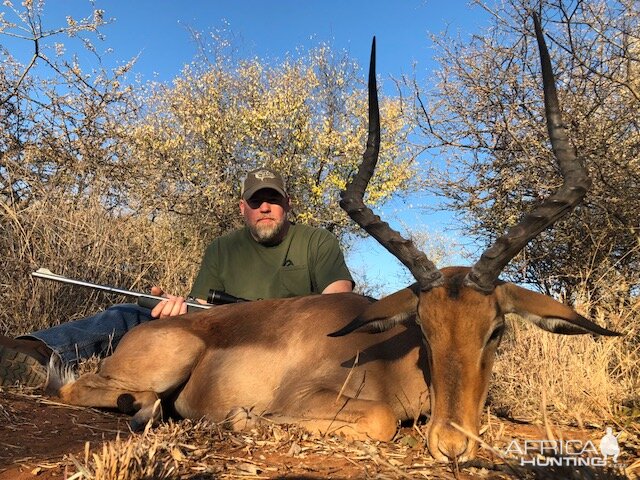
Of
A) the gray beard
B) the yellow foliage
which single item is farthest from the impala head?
the yellow foliage

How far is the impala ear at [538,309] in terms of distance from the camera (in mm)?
3666

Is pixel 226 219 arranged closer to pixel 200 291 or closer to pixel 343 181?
pixel 343 181

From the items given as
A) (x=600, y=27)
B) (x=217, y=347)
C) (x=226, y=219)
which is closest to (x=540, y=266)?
(x=600, y=27)

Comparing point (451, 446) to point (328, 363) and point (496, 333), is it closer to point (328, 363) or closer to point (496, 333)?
point (496, 333)

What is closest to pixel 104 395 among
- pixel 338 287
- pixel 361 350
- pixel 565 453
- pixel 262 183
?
pixel 361 350

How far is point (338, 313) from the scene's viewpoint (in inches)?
192

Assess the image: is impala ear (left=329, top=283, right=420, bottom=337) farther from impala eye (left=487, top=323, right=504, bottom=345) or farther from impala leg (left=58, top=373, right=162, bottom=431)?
impala leg (left=58, top=373, right=162, bottom=431)

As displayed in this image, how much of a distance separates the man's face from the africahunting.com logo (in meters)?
3.83

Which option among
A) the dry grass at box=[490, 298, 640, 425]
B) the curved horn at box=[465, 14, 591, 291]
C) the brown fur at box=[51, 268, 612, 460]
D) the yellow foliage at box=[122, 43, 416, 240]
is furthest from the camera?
the yellow foliage at box=[122, 43, 416, 240]

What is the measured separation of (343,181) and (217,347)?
1287 centimetres

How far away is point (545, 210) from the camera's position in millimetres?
3701

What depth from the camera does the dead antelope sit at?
338 cm

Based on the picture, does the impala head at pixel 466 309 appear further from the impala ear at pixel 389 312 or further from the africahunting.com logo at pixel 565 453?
the africahunting.com logo at pixel 565 453

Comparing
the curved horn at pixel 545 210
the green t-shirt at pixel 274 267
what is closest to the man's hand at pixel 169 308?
the green t-shirt at pixel 274 267
